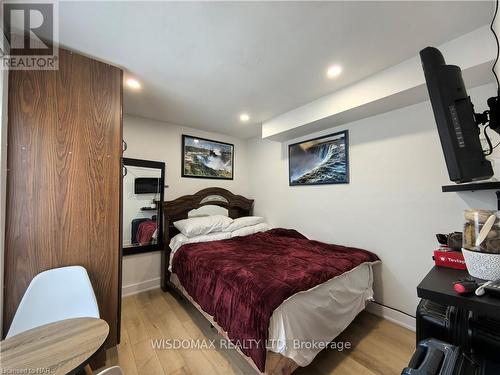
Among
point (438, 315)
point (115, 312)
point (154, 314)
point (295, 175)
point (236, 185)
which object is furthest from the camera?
point (236, 185)

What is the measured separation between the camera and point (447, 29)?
1402 mm

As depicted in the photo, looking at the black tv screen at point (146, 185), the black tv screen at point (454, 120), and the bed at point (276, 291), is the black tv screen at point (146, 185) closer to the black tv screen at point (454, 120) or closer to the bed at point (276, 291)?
the bed at point (276, 291)

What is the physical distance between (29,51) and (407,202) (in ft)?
11.1

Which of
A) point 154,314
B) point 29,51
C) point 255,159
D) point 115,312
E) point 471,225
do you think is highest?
point 29,51

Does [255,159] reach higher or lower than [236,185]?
higher

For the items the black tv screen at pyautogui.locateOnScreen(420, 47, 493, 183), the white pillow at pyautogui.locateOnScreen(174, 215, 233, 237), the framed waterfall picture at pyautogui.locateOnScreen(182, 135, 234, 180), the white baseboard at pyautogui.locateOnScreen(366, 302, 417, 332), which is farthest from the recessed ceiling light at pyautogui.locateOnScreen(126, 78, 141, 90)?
the white baseboard at pyautogui.locateOnScreen(366, 302, 417, 332)

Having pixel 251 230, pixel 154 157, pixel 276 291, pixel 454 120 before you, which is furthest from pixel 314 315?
pixel 154 157

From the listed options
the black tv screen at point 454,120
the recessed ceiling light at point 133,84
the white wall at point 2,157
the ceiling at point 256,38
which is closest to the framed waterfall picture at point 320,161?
the ceiling at point 256,38

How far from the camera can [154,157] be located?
3002 mm

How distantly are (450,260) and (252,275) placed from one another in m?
1.21

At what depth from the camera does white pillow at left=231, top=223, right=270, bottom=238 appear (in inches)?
123

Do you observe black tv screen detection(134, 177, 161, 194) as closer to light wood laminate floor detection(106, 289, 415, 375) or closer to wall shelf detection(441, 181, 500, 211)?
light wood laminate floor detection(106, 289, 415, 375)

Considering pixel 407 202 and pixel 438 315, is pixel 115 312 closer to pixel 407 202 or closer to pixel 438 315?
pixel 438 315

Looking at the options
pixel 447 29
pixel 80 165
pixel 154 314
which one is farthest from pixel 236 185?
pixel 447 29
